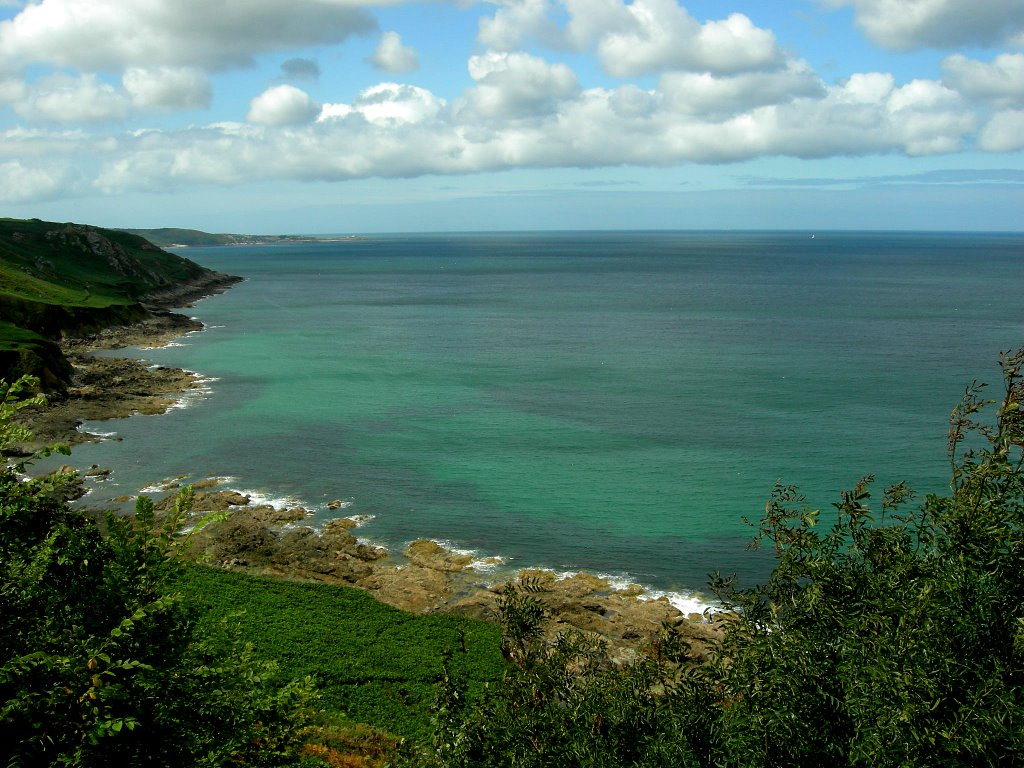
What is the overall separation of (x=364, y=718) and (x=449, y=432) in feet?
125

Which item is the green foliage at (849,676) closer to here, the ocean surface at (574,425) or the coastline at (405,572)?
the coastline at (405,572)

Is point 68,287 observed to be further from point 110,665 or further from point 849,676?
point 849,676

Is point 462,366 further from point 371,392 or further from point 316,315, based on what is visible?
point 316,315

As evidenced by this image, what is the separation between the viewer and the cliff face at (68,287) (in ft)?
247

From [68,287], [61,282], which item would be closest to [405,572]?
[68,287]

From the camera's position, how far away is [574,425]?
6781 centimetres

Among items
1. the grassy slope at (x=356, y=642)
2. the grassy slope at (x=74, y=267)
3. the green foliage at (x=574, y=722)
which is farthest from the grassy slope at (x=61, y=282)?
the green foliage at (x=574, y=722)

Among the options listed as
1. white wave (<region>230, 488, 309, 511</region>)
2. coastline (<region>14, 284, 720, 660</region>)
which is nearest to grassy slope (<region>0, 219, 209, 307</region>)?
coastline (<region>14, 284, 720, 660</region>)

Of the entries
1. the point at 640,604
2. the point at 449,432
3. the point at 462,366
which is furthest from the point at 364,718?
the point at 462,366

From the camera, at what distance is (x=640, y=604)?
38.8 m

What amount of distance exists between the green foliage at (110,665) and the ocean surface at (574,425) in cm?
2928

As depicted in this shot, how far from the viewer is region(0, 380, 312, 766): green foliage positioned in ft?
39.7

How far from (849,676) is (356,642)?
26898 mm

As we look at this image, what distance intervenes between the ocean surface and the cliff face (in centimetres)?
1197
